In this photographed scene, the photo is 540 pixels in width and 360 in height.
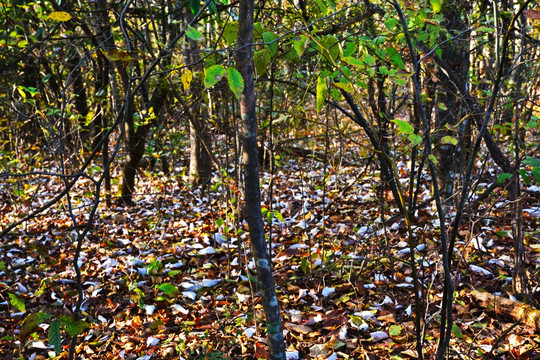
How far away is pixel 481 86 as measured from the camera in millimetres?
4672

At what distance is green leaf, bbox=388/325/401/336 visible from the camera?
2535 millimetres

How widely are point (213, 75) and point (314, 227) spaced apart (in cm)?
311

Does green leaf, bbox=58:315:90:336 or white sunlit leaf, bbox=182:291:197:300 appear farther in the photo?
white sunlit leaf, bbox=182:291:197:300

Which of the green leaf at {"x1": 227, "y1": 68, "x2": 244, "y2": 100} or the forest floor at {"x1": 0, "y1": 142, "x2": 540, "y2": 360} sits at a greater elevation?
the green leaf at {"x1": 227, "y1": 68, "x2": 244, "y2": 100}

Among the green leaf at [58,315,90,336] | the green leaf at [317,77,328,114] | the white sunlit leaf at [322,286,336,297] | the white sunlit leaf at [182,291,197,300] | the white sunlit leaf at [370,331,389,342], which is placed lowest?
the white sunlit leaf at [370,331,389,342]

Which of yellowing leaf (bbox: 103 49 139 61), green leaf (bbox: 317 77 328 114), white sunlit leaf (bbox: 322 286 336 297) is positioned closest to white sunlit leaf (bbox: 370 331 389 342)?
white sunlit leaf (bbox: 322 286 336 297)

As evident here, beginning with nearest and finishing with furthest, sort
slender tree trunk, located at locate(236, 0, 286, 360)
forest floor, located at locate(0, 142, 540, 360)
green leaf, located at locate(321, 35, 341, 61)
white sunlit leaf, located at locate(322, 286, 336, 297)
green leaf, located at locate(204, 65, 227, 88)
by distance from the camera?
green leaf, located at locate(204, 65, 227, 88) < green leaf, located at locate(321, 35, 341, 61) < slender tree trunk, located at locate(236, 0, 286, 360) < forest floor, located at locate(0, 142, 540, 360) < white sunlit leaf, located at locate(322, 286, 336, 297)

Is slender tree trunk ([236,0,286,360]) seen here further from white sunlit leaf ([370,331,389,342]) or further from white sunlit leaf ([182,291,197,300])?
white sunlit leaf ([182,291,197,300])

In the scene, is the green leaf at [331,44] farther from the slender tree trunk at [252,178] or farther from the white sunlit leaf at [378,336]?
the white sunlit leaf at [378,336]

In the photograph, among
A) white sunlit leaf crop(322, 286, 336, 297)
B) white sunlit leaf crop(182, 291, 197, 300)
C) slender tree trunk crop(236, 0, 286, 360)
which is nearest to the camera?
slender tree trunk crop(236, 0, 286, 360)

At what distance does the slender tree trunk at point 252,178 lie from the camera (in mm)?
1644

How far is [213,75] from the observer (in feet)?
4.22

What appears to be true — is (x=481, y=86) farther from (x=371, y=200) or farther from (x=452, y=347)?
(x=452, y=347)

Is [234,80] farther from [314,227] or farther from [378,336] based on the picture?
[314,227]
